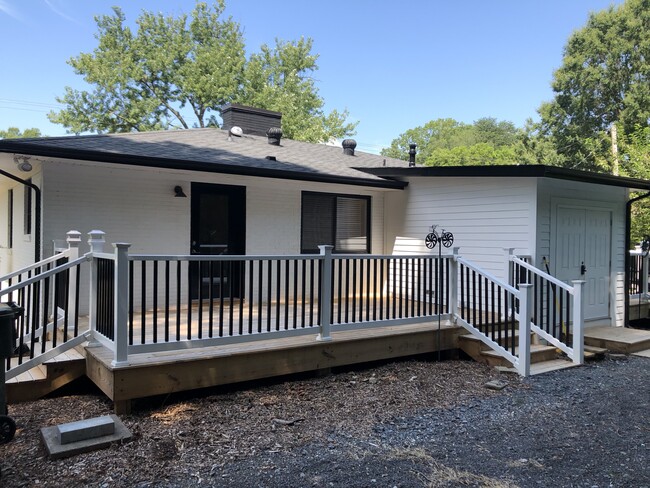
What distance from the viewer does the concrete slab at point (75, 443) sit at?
126 inches

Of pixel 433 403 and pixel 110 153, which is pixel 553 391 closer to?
pixel 433 403

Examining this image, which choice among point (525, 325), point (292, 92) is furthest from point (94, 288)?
point (292, 92)

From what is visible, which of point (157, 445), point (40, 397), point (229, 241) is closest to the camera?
point (157, 445)

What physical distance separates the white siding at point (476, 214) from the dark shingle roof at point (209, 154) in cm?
64

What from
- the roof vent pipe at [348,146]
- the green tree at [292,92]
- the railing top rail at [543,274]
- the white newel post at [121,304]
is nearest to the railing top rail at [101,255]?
the white newel post at [121,304]

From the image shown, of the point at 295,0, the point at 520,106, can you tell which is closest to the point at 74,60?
the point at 295,0

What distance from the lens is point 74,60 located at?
26.8 metres

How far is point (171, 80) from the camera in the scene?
28.1m

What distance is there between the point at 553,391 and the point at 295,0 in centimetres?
2727

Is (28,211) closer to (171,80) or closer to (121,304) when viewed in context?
(121,304)

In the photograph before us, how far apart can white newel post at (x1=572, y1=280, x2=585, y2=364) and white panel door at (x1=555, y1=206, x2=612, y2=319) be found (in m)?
1.37

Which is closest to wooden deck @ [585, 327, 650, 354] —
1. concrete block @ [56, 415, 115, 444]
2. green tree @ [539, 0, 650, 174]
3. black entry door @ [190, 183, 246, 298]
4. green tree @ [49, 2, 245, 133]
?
black entry door @ [190, 183, 246, 298]

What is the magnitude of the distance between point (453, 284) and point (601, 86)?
79.8ft

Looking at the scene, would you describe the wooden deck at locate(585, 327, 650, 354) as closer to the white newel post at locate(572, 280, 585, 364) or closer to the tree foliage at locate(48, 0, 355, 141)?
the white newel post at locate(572, 280, 585, 364)
